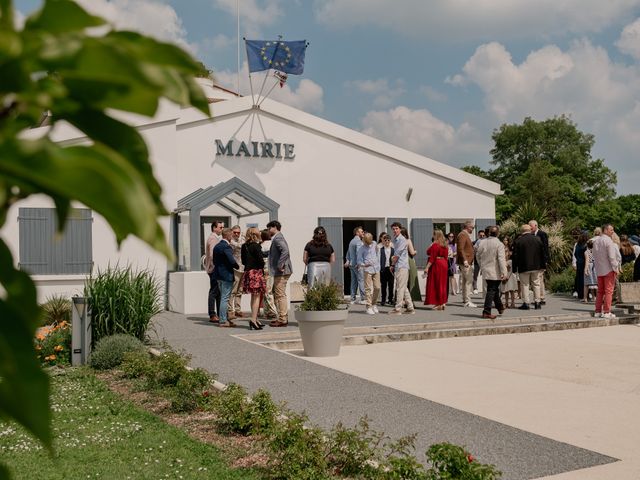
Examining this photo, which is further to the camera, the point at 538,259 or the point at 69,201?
A: the point at 538,259

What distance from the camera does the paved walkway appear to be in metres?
5.21

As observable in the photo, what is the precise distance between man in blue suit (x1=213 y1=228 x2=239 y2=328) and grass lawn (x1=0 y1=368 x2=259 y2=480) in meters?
5.74

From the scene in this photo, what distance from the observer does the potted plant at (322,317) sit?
32.1 ft

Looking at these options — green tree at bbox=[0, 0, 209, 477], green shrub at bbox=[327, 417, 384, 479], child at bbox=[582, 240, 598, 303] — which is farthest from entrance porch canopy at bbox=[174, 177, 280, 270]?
green tree at bbox=[0, 0, 209, 477]

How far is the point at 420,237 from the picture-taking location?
2031cm

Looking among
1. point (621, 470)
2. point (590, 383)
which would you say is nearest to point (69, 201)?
point (621, 470)

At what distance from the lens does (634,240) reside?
2016 centimetres

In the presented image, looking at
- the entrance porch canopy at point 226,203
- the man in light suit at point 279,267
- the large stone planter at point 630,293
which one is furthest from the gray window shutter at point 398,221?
the man in light suit at point 279,267

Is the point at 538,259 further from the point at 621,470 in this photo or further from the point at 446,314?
the point at 621,470

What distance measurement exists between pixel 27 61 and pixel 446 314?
48.9 feet

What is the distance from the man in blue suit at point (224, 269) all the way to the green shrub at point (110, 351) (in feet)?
11.4

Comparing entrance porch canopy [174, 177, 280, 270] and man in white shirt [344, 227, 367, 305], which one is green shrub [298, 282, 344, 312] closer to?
man in white shirt [344, 227, 367, 305]

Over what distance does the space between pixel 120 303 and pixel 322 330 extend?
2.86m

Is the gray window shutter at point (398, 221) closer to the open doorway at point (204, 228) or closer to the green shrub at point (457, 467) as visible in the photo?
the open doorway at point (204, 228)
